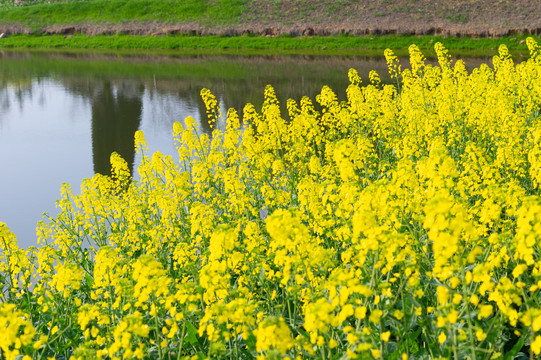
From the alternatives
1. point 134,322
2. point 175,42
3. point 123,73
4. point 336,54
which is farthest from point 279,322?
point 175,42

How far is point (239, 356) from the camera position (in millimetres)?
3592

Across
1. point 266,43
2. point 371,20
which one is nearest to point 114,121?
point 266,43

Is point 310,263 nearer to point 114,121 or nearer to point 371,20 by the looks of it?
point 114,121

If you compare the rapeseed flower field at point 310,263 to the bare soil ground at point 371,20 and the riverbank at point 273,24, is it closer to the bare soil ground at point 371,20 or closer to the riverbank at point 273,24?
the riverbank at point 273,24

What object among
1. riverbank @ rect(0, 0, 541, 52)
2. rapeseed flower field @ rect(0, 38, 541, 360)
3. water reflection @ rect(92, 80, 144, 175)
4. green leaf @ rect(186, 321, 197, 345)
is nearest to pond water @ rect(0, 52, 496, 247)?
water reflection @ rect(92, 80, 144, 175)

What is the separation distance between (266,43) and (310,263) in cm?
3173

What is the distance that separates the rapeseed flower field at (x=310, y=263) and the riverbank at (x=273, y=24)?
2444 cm

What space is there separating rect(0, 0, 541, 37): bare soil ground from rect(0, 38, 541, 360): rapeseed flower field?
82.4ft

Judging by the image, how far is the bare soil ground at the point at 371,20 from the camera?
31489 millimetres

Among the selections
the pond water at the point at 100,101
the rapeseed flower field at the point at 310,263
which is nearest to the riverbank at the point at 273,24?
the pond water at the point at 100,101

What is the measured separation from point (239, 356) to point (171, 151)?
8.83 meters

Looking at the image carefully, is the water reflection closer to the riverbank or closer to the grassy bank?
the grassy bank

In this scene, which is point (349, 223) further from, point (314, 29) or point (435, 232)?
point (314, 29)

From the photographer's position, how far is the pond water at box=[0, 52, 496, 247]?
11406mm
